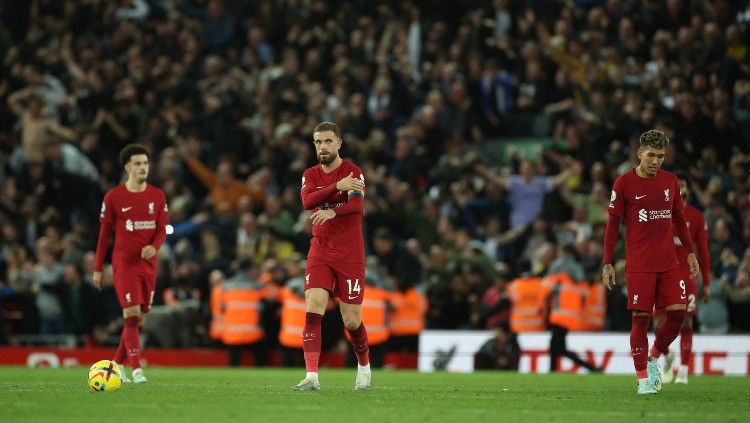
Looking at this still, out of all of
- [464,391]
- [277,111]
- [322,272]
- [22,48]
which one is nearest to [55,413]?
[322,272]

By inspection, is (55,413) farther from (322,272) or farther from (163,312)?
(163,312)

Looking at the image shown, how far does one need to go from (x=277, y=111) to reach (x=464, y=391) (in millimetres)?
14623

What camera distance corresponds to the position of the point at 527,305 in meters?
21.8

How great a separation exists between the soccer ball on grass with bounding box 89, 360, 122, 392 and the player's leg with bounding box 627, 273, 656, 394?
16.3 feet

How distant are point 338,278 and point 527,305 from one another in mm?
9287

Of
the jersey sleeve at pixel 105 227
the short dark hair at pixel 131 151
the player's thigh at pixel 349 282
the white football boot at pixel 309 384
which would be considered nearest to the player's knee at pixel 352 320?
the player's thigh at pixel 349 282


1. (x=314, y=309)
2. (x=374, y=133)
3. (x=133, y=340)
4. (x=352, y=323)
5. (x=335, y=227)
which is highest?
(x=374, y=133)

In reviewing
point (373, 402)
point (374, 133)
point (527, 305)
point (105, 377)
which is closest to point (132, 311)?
point (105, 377)

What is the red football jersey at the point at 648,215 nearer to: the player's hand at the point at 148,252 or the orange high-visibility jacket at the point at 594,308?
the player's hand at the point at 148,252

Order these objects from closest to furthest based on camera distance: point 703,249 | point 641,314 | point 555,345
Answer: point 641,314
point 703,249
point 555,345

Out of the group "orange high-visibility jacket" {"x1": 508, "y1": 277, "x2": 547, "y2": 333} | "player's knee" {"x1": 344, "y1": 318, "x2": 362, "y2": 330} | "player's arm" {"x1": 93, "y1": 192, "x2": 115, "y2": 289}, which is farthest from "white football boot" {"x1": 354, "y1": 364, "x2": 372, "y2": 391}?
"orange high-visibility jacket" {"x1": 508, "y1": 277, "x2": 547, "y2": 333}

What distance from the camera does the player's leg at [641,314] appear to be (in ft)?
42.8

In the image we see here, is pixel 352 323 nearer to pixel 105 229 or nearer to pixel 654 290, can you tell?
pixel 654 290

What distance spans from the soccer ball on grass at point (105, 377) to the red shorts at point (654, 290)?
4.99 meters
